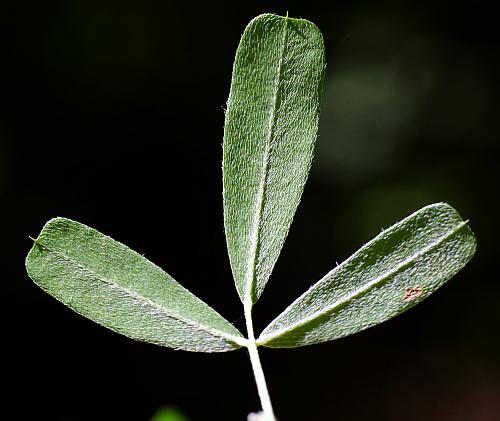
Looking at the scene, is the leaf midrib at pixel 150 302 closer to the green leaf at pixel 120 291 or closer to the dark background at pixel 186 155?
the green leaf at pixel 120 291

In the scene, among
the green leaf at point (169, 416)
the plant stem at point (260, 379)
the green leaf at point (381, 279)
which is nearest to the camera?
the plant stem at point (260, 379)

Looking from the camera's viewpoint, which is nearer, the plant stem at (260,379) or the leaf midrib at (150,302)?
the plant stem at (260,379)

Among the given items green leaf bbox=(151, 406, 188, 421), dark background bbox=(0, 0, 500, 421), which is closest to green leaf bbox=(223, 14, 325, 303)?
green leaf bbox=(151, 406, 188, 421)

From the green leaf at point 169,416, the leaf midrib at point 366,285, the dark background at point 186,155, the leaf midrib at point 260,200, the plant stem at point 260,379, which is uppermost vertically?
the dark background at point 186,155

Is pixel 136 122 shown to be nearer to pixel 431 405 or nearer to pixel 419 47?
pixel 419 47

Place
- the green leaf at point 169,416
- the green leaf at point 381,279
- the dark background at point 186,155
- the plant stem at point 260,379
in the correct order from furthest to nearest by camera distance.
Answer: the dark background at point 186,155 < the green leaf at point 169,416 < the green leaf at point 381,279 < the plant stem at point 260,379

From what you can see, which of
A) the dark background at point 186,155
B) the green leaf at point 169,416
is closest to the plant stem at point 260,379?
the green leaf at point 169,416

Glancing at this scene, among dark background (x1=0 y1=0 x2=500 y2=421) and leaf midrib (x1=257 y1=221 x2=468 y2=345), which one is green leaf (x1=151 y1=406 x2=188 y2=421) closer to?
leaf midrib (x1=257 y1=221 x2=468 y2=345)

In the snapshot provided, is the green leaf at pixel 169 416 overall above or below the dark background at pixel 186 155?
below
